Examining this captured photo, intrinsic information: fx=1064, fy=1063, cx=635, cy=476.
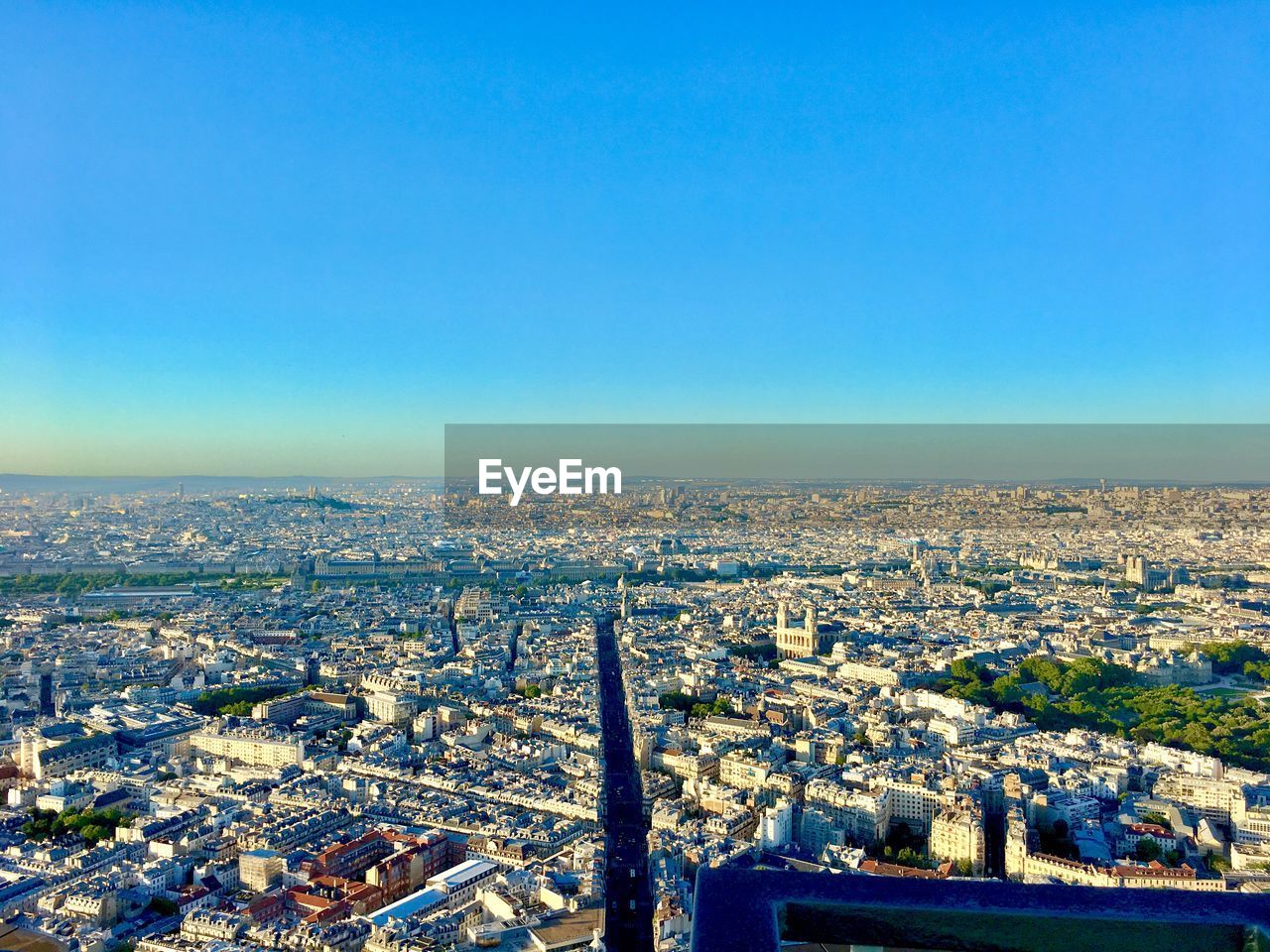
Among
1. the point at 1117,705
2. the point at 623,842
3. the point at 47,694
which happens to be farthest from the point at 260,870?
the point at 1117,705

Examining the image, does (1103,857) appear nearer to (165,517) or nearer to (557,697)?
(557,697)

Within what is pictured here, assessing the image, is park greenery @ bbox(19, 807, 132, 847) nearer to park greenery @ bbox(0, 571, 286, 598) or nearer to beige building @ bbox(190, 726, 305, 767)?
beige building @ bbox(190, 726, 305, 767)

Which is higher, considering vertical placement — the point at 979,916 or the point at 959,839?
the point at 979,916

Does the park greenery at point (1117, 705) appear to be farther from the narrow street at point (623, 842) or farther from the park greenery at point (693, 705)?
the narrow street at point (623, 842)

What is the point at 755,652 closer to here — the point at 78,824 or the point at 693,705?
the point at 693,705

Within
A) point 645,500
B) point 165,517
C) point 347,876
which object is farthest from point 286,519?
point 347,876

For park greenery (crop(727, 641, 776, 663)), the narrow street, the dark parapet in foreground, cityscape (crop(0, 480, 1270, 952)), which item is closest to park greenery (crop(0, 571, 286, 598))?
cityscape (crop(0, 480, 1270, 952))

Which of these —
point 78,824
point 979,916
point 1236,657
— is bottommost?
point 78,824
